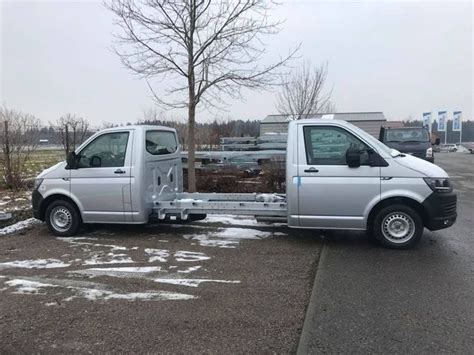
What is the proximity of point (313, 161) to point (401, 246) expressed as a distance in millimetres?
1840

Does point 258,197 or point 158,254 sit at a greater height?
point 258,197

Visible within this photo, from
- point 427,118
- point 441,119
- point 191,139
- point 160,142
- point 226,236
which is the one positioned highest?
point 427,118

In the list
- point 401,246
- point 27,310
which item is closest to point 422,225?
point 401,246

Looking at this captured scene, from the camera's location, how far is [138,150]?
7613mm

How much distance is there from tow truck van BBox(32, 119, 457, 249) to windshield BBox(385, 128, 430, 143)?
1065 cm

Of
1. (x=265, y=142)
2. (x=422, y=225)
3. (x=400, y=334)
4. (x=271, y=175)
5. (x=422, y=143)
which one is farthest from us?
(x=265, y=142)

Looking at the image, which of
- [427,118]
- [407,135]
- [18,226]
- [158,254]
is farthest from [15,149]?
[427,118]

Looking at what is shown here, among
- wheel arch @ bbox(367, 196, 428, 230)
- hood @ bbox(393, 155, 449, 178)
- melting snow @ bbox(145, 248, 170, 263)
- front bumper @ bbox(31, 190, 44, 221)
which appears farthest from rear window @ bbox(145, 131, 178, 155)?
hood @ bbox(393, 155, 449, 178)

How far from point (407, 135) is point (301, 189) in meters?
12.0

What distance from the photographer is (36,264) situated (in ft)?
20.6

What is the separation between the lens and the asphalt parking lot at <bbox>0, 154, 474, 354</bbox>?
12.6 ft

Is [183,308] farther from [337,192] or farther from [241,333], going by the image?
[337,192]

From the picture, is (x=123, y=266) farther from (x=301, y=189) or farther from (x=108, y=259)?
(x=301, y=189)

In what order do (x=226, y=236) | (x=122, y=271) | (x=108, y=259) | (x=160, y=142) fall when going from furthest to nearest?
(x=160, y=142) → (x=226, y=236) → (x=108, y=259) → (x=122, y=271)
